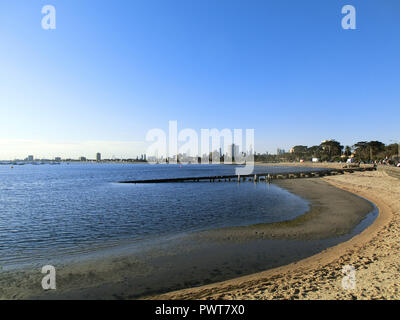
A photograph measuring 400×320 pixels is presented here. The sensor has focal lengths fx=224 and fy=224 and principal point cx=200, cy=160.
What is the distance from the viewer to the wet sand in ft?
26.4

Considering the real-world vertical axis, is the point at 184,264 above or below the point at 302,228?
above

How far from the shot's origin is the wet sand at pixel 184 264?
26.4ft

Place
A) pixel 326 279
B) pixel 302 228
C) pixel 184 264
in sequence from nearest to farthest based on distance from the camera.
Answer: pixel 326 279 → pixel 184 264 → pixel 302 228

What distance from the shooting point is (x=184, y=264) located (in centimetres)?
1024

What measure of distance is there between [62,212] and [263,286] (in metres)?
23.2

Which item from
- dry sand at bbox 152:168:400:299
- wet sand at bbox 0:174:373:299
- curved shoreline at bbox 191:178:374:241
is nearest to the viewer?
dry sand at bbox 152:168:400:299

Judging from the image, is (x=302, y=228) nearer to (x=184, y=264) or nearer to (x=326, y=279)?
(x=326, y=279)

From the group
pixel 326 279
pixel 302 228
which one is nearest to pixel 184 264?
→ pixel 326 279

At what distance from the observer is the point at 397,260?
28.8 feet

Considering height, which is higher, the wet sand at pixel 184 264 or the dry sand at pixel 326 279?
the dry sand at pixel 326 279

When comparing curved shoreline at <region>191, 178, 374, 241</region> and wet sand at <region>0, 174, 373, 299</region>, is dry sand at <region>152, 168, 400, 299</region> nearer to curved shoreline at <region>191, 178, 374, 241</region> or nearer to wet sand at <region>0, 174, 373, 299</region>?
wet sand at <region>0, 174, 373, 299</region>

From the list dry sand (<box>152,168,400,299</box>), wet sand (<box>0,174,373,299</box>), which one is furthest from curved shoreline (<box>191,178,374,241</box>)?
dry sand (<box>152,168,400,299</box>)

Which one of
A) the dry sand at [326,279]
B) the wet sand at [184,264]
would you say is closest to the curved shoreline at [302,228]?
the wet sand at [184,264]

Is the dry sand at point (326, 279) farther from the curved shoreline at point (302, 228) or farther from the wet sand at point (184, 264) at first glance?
the curved shoreline at point (302, 228)
